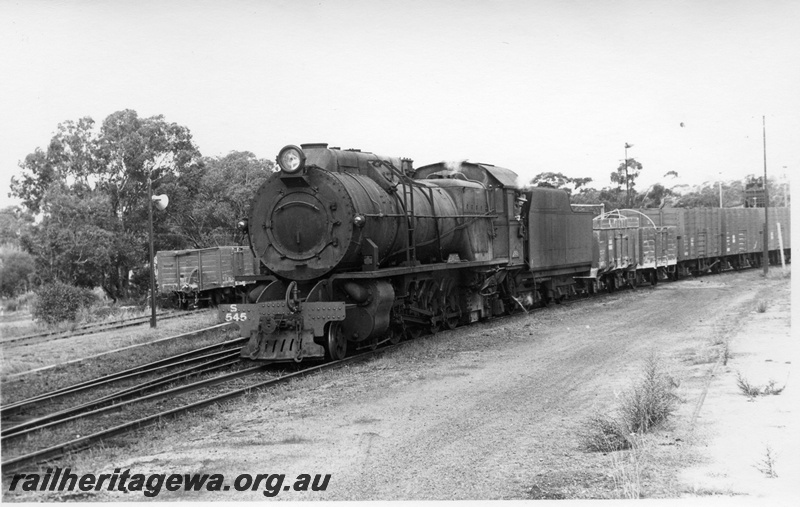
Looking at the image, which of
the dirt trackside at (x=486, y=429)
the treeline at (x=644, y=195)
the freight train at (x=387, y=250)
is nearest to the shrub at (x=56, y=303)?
the freight train at (x=387, y=250)

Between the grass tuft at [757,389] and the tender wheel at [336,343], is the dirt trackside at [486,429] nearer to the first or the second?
the grass tuft at [757,389]

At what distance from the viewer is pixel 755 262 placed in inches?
1375

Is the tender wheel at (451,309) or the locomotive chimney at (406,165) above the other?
the locomotive chimney at (406,165)

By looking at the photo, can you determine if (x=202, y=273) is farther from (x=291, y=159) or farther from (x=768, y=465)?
(x=768, y=465)

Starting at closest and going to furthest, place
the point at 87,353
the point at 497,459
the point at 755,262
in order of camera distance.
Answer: the point at 497,459 < the point at 87,353 < the point at 755,262

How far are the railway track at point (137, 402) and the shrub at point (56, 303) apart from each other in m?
8.73

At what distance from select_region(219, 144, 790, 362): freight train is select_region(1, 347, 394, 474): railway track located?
21.2 inches

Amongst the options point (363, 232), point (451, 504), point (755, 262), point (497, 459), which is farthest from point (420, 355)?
point (755, 262)

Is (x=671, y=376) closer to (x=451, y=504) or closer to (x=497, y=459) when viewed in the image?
(x=497, y=459)

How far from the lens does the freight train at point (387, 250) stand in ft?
37.4

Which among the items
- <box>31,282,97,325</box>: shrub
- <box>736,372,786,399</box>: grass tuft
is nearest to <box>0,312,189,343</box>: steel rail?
<box>31,282,97,325</box>: shrub

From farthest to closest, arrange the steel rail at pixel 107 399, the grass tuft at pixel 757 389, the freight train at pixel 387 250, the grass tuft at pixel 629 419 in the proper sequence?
1. the freight train at pixel 387 250
2. the grass tuft at pixel 757 389
3. the steel rail at pixel 107 399
4. the grass tuft at pixel 629 419

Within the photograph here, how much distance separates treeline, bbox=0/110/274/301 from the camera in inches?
801

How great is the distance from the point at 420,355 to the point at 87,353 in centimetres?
679
